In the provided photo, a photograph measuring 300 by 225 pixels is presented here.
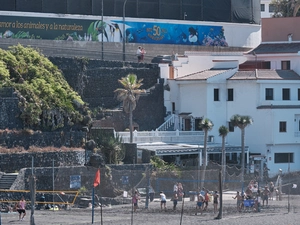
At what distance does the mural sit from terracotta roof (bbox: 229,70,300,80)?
32.4ft

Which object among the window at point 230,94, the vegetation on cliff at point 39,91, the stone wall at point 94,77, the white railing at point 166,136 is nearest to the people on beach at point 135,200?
the vegetation on cliff at point 39,91

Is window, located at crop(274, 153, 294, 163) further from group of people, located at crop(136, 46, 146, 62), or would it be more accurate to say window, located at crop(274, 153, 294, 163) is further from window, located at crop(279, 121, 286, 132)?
group of people, located at crop(136, 46, 146, 62)

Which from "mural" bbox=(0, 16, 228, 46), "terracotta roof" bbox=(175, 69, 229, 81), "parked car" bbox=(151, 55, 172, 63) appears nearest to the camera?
"terracotta roof" bbox=(175, 69, 229, 81)

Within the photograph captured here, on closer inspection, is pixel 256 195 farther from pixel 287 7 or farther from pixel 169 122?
pixel 287 7

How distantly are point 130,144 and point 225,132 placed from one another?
593 cm

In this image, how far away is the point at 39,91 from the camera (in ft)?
219

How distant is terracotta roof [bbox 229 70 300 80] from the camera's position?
246 ft

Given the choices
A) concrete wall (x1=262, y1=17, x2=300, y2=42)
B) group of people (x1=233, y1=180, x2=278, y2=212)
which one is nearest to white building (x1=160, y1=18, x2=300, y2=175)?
concrete wall (x1=262, y1=17, x2=300, y2=42)

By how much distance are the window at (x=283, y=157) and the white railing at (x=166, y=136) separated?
5174mm

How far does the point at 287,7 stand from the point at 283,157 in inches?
1067

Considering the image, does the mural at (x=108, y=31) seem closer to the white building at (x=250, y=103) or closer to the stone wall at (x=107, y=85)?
the stone wall at (x=107, y=85)

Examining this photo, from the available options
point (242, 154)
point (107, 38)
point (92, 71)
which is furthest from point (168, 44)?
point (242, 154)

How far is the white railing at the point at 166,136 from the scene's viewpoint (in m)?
70.2

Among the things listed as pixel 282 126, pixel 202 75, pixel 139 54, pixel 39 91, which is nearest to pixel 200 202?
pixel 39 91
